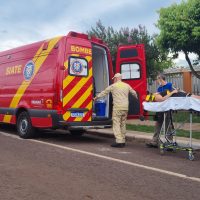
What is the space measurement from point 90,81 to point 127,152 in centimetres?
247

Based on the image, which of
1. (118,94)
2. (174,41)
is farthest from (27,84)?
(174,41)

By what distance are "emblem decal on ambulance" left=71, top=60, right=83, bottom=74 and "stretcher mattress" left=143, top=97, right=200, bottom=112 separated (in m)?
2.27

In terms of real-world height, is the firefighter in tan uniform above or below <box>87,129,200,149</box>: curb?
above

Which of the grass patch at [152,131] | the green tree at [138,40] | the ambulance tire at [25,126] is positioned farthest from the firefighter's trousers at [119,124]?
the green tree at [138,40]

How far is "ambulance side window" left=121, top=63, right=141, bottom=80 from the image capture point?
12.2 meters

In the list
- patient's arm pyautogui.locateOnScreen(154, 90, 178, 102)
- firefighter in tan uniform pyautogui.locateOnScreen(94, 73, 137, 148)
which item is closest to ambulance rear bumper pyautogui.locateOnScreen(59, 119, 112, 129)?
firefighter in tan uniform pyautogui.locateOnScreen(94, 73, 137, 148)

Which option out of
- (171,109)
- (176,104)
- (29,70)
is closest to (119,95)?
(171,109)

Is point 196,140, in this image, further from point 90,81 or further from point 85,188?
point 85,188

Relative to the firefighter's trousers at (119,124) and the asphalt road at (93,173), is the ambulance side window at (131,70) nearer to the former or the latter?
the firefighter's trousers at (119,124)

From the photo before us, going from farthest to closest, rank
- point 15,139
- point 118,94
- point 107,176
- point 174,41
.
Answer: point 174,41
point 15,139
point 118,94
point 107,176

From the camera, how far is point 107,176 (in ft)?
21.1

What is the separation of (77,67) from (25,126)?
7.22 ft

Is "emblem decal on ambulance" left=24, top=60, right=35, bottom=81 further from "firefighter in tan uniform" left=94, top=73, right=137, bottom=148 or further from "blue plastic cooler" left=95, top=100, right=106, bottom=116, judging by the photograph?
"firefighter in tan uniform" left=94, top=73, right=137, bottom=148

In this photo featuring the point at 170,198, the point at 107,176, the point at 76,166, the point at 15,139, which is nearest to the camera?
the point at 170,198
